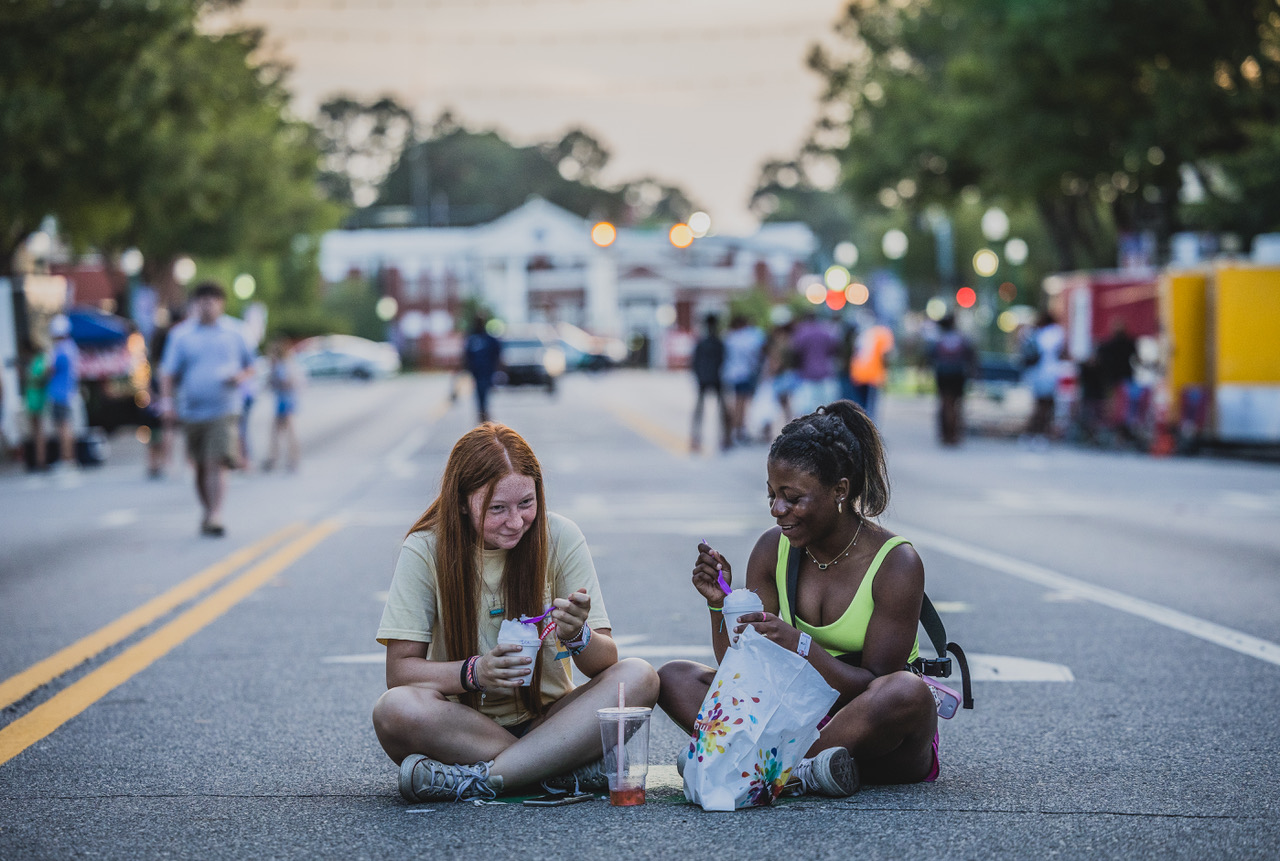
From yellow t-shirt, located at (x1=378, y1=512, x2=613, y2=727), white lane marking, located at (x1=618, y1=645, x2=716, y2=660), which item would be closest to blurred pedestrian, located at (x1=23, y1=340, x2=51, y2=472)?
white lane marking, located at (x1=618, y1=645, x2=716, y2=660)

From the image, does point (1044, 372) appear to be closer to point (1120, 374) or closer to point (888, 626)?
point (1120, 374)

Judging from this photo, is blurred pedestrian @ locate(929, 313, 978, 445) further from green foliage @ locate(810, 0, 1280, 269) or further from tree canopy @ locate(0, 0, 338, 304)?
tree canopy @ locate(0, 0, 338, 304)

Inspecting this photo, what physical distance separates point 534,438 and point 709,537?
15157 millimetres

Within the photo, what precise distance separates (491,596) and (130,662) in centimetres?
340

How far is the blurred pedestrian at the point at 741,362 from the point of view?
25000mm

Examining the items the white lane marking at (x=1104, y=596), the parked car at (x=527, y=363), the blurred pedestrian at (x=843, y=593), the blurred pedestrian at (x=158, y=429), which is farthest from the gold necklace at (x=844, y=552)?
the parked car at (x=527, y=363)

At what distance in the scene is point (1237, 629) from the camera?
27.5ft

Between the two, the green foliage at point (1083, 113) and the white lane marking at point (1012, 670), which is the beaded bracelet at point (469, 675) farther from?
the green foliage at point (1083, 113)

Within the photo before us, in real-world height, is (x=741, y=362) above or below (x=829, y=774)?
above

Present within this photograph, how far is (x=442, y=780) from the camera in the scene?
4.88 metres

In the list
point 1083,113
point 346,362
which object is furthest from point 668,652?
point 346,362

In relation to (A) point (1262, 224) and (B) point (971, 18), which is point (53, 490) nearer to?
(A) point (1262, 224)

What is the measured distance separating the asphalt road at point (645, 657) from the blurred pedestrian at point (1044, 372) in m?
6.84

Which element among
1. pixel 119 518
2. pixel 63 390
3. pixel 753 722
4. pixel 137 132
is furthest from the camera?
pixel 137 132
